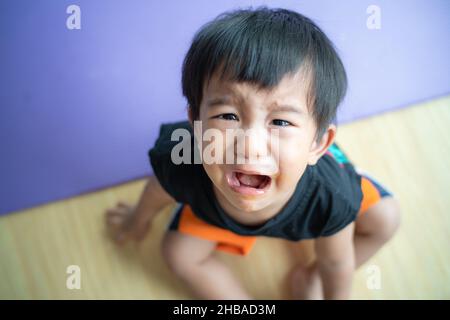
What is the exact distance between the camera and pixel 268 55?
0.44 m

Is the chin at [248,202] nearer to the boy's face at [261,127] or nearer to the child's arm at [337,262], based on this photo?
the boy's face at [261,127]

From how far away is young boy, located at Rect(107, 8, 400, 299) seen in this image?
43cm

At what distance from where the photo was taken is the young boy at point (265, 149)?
0.43 m

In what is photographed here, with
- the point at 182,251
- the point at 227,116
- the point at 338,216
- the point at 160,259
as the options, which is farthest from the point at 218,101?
the point at 160,259

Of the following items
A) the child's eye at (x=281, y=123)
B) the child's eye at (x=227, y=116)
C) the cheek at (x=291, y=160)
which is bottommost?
the cheek at (x=291, y=160)

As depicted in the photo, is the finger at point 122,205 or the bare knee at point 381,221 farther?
the finger at point 122,205

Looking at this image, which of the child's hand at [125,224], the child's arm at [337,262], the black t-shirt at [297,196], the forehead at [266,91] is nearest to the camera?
the forehead at [266,91]

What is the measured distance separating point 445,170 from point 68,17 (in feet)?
3.06

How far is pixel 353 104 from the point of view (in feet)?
2.89

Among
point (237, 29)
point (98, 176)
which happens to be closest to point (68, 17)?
point (98, 176)

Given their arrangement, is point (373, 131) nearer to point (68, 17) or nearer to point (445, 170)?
point (445, 170)

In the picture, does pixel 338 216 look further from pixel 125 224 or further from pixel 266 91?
pixel 125 224

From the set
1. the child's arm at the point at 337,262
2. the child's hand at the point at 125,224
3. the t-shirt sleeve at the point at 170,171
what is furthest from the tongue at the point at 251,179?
the child's hand at the point at 125,224

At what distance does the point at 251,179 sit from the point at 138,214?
1.13 ft
